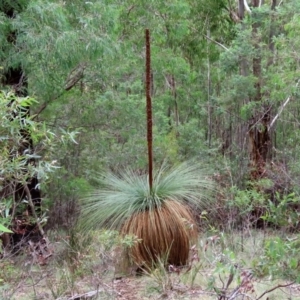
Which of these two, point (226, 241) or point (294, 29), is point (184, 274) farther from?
→ point (294, 29)

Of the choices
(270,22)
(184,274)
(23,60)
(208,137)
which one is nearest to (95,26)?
(23,60)

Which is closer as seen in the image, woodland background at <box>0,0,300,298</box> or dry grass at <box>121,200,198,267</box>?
dry grass at <box>121,200,198,267</box>

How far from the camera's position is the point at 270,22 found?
20.4 feet

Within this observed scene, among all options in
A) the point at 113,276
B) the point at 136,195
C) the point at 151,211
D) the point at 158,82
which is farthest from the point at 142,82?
the point at 113,276

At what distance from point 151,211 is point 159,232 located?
198 mm

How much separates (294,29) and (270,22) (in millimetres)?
1649

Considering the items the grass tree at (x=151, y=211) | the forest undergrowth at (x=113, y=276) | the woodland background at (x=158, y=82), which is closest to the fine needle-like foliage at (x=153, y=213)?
the grass tree at (x=151, y=211)

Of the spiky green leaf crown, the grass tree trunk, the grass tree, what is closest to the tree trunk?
the spiky green leaf crown

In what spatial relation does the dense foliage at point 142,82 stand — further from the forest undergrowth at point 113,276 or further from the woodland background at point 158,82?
the forest undergrowth at point 113,276

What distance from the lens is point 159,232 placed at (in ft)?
12.3

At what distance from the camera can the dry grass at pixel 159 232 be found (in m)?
3.74

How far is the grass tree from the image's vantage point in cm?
375

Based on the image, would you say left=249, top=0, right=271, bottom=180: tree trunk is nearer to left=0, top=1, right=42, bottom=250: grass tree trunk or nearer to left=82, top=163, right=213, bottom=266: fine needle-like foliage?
left=82, top=163, right=213, bottom=266: fine needle-like foliage

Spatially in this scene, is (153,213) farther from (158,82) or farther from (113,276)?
(158,82)
